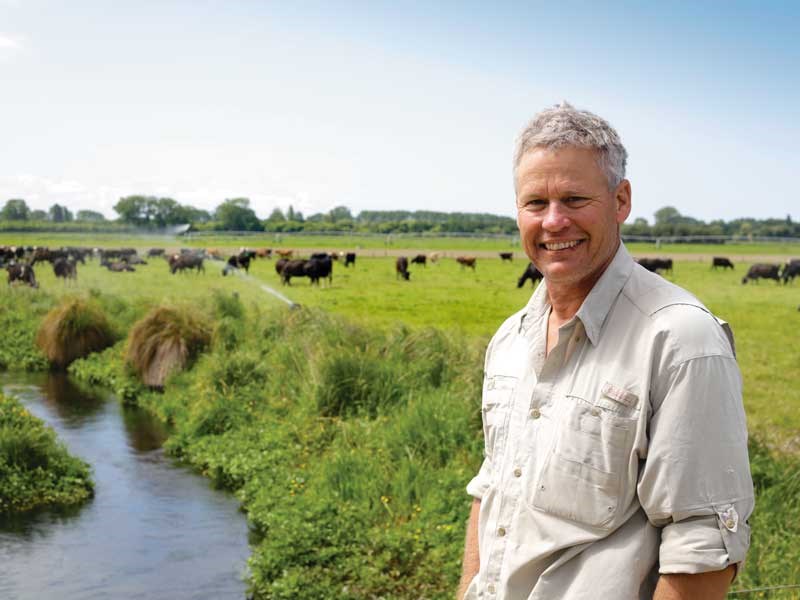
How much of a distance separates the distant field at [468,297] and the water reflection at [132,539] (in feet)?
21.2

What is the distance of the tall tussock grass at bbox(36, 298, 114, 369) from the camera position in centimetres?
2170

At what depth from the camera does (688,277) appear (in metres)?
29.3

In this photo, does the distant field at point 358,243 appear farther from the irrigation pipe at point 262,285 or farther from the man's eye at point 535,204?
the man's eye at point 535,204

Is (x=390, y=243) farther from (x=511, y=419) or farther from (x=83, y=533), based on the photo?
(x=511, y=419)

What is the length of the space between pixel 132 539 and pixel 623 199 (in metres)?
9.42

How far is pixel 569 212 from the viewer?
8.41ft

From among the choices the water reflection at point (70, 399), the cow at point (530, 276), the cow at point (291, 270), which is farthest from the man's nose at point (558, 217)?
the cow at point (291, 270)

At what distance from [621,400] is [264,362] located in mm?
14061

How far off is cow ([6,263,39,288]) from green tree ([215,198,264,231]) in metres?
11.2

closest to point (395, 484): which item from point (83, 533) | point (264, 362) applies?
point (83, 533)

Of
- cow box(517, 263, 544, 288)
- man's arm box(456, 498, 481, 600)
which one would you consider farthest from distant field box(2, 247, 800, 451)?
man's arm box(456, 498, 481, 600)

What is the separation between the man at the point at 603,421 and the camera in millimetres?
2209

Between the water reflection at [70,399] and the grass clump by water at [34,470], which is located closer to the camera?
the grass clump by water at [34,470]

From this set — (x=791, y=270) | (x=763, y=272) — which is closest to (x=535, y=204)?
(x=763, y=272)
